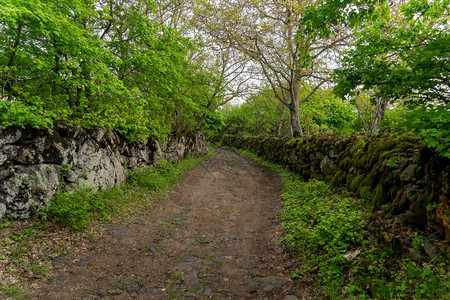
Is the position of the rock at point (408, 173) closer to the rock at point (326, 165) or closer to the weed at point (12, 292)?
the rock at point (326, 165)

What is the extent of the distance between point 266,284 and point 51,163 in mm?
5533

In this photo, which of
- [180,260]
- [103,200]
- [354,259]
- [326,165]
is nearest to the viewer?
[354,259]

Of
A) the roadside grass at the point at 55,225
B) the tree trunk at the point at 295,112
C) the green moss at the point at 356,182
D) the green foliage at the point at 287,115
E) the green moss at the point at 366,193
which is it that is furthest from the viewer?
the green foliage at the point at 287,115

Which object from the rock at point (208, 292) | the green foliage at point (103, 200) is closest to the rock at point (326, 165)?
the green foliage at point (103, 200)

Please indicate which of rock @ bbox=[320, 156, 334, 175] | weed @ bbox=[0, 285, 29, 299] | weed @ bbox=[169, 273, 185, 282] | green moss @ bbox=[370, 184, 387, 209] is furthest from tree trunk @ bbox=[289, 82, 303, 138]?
weed @ bbox=[0, 285, 29, 299]

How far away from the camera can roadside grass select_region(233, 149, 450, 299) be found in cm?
303

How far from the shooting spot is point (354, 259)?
3.99 metres

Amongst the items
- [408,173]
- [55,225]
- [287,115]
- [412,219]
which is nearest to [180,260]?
[55,225]

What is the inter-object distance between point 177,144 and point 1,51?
32.7ft

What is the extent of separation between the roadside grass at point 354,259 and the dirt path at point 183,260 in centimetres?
50

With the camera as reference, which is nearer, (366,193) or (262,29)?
(366,193)

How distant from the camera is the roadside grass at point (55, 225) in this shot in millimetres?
3709

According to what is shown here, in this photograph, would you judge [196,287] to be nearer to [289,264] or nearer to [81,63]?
[289,264]

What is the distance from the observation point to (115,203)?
6715 millimetres
